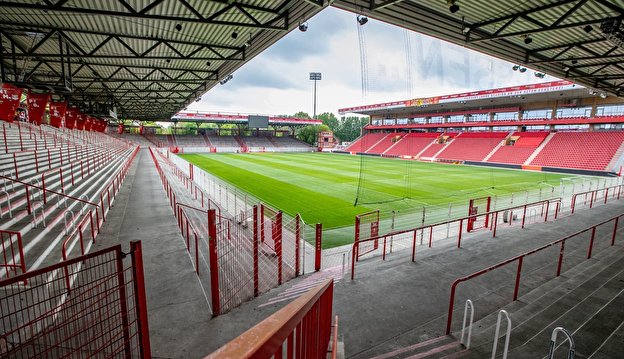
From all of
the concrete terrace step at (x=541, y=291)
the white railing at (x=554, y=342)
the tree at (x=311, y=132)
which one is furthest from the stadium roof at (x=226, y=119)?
the white railing at (x=554, y=342)

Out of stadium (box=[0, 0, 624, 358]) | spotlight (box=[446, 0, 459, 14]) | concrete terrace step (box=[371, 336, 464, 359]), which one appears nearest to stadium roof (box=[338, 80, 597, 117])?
stadium (box=[0, 0, 624, 358])

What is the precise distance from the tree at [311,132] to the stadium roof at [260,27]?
5920 cm

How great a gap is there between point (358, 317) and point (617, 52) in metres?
13.6

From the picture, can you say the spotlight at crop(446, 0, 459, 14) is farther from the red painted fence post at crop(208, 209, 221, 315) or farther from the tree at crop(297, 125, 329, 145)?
the tree at crop(297, 125, 329, 145)

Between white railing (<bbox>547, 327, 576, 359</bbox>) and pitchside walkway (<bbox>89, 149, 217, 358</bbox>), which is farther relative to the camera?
pitchside walkway (<bbox>89, 149, 217, 358</bbox>)

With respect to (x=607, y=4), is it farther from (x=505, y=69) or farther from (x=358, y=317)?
(x=358, y=317)

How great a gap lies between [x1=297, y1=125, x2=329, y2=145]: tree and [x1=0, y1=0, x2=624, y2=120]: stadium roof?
59203 millimetres

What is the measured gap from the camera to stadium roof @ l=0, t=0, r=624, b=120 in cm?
733

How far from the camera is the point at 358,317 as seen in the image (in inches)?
188

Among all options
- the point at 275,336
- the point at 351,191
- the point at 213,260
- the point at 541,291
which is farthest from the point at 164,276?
the point at 351,191

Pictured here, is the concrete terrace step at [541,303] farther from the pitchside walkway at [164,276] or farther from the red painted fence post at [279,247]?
the pitchside walkway at [164,276]

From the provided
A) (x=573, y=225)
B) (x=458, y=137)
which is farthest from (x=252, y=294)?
(x=458, y=137)

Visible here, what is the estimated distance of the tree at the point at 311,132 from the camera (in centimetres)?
7250

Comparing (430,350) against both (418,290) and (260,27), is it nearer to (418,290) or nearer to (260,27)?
(418,290)
